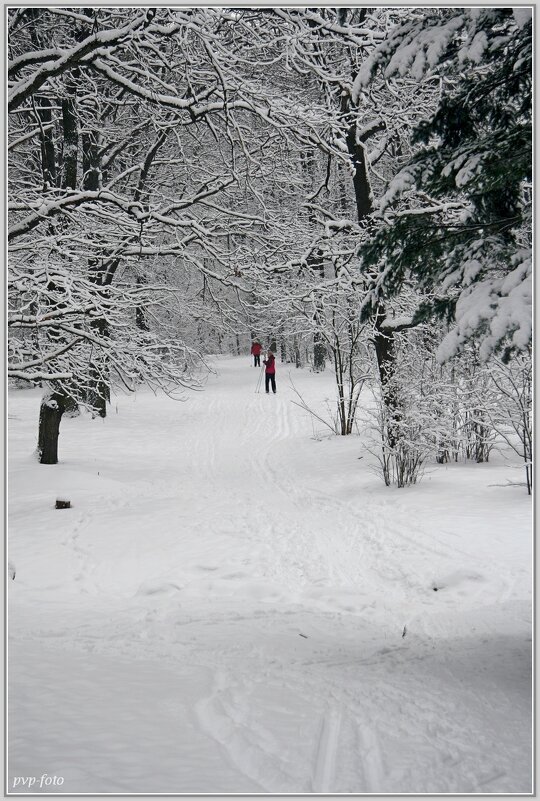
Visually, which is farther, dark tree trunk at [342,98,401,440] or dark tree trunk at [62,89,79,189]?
dark tree trunk at [62,89,79,189]

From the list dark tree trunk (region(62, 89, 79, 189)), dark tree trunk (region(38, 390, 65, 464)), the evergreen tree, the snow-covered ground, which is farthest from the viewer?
dark tree trunk (region(38, 390, 65, 464))

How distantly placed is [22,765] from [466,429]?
795cm

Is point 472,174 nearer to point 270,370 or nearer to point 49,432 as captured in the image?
point 49,432

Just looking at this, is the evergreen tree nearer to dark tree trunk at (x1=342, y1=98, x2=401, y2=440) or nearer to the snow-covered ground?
the snow-covered ground

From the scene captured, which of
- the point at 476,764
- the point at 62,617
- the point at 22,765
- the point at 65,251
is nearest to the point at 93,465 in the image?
the point at 65,251

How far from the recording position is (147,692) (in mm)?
3064

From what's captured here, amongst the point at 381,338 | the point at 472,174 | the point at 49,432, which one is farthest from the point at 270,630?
the point at 49,432

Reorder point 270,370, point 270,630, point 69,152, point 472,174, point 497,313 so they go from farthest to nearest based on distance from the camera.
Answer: point 270,370
point 69,152
point 270,630
point 472,174
point 497,313

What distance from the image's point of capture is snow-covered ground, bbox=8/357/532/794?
2.41m

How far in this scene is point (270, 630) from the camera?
170 inches

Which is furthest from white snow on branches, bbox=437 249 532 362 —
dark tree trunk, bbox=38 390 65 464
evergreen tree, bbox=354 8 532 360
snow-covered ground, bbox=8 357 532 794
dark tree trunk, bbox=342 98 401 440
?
dark tree trunk, bbox=38 390 65 464

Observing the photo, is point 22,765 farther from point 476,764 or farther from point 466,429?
point 466,429

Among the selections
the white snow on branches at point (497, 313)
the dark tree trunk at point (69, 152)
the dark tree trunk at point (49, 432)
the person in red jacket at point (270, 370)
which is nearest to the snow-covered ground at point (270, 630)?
the dark tree trunk at point (49, 432)

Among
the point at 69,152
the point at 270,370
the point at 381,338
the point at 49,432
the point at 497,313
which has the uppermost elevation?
the point at 69,152
